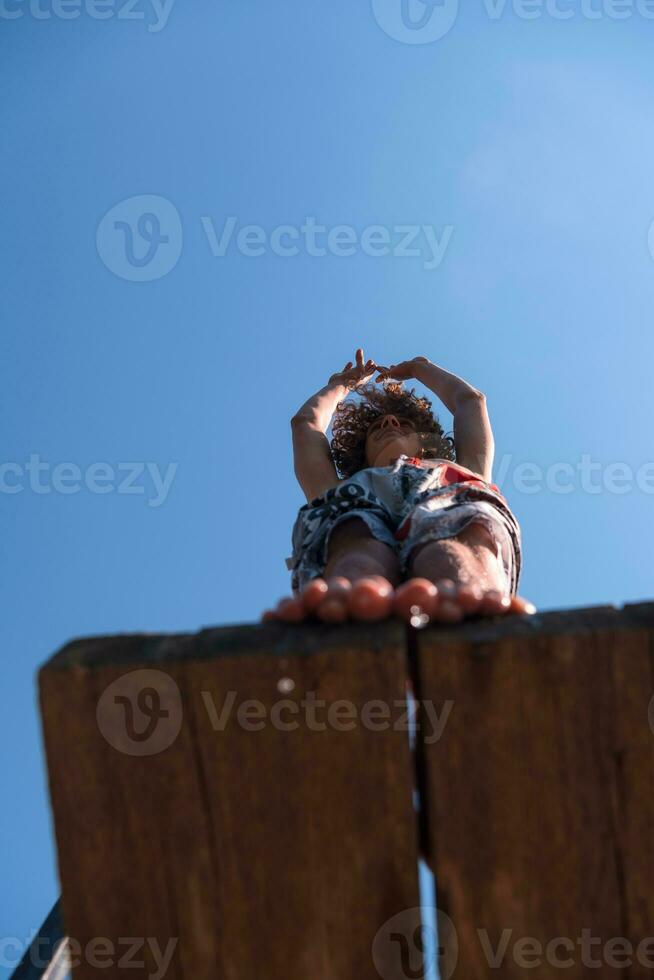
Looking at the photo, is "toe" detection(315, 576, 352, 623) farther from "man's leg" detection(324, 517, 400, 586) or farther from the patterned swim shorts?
the patterned swim shorts

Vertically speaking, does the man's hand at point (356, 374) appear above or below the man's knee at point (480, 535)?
above

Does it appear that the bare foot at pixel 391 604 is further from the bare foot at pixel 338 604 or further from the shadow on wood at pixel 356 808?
the shadow on wood at pixel 356 808

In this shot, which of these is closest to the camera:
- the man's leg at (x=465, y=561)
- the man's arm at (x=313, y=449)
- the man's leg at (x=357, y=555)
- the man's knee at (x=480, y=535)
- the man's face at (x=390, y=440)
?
the man's leg at (x=465, y=561)

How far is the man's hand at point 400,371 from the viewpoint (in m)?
3.84

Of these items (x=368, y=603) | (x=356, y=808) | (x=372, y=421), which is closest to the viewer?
(x=356, y=808)

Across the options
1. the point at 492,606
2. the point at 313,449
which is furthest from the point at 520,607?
the point at 313,449

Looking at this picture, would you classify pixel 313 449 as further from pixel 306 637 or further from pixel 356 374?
pixel 306 637

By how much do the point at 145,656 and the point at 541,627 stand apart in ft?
1.60

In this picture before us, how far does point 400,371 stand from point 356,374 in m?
0.24

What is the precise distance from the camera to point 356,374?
3.78 metres

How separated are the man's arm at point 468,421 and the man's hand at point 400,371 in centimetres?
25

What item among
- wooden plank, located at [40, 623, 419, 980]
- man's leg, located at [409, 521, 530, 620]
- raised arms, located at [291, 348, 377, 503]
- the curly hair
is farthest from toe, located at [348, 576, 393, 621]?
the curly hair

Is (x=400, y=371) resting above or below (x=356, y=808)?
above

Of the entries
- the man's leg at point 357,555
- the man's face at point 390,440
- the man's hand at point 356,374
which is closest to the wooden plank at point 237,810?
the man's leg at point 357,555
